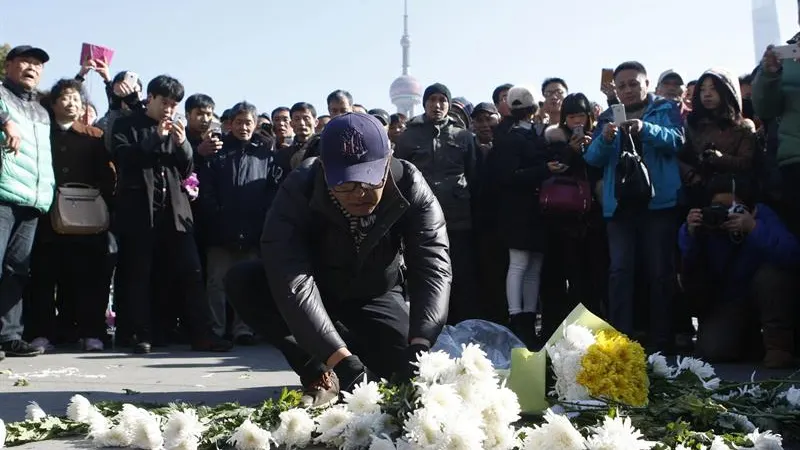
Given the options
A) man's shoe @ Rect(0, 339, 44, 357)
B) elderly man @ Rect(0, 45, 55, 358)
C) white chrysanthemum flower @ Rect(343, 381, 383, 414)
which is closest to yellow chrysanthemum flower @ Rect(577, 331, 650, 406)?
white chrysanthemum flower @ Rect(343, 381, 383, 414)

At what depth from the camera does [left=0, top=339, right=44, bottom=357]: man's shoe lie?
689 cm

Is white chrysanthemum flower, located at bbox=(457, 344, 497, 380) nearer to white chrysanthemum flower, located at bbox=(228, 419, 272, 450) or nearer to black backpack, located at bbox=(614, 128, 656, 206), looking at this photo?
white chrysanthemum flower, located at bbox=(228, 419, 272, 450)

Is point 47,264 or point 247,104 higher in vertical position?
point 247,104

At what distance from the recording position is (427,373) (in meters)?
3.14

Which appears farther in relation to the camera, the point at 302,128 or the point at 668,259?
the point at 302,128

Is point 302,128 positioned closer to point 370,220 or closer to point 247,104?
point 247,104

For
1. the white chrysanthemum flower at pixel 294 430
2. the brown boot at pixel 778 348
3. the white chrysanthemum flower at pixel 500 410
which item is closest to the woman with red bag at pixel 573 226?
the brown boot at pixel 778 348

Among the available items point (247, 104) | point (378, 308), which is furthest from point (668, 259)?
point (247, 104)

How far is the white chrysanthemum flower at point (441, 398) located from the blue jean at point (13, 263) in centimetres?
487

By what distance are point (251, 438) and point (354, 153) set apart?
1.29m

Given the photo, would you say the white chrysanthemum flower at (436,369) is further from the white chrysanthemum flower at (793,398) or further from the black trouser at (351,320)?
the white chrysanthemum flower at (793,398)

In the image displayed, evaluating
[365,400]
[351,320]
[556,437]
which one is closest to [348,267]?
[351,320]

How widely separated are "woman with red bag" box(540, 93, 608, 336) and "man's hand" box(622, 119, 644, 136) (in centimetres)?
64

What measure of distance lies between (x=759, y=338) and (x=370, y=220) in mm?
3960
